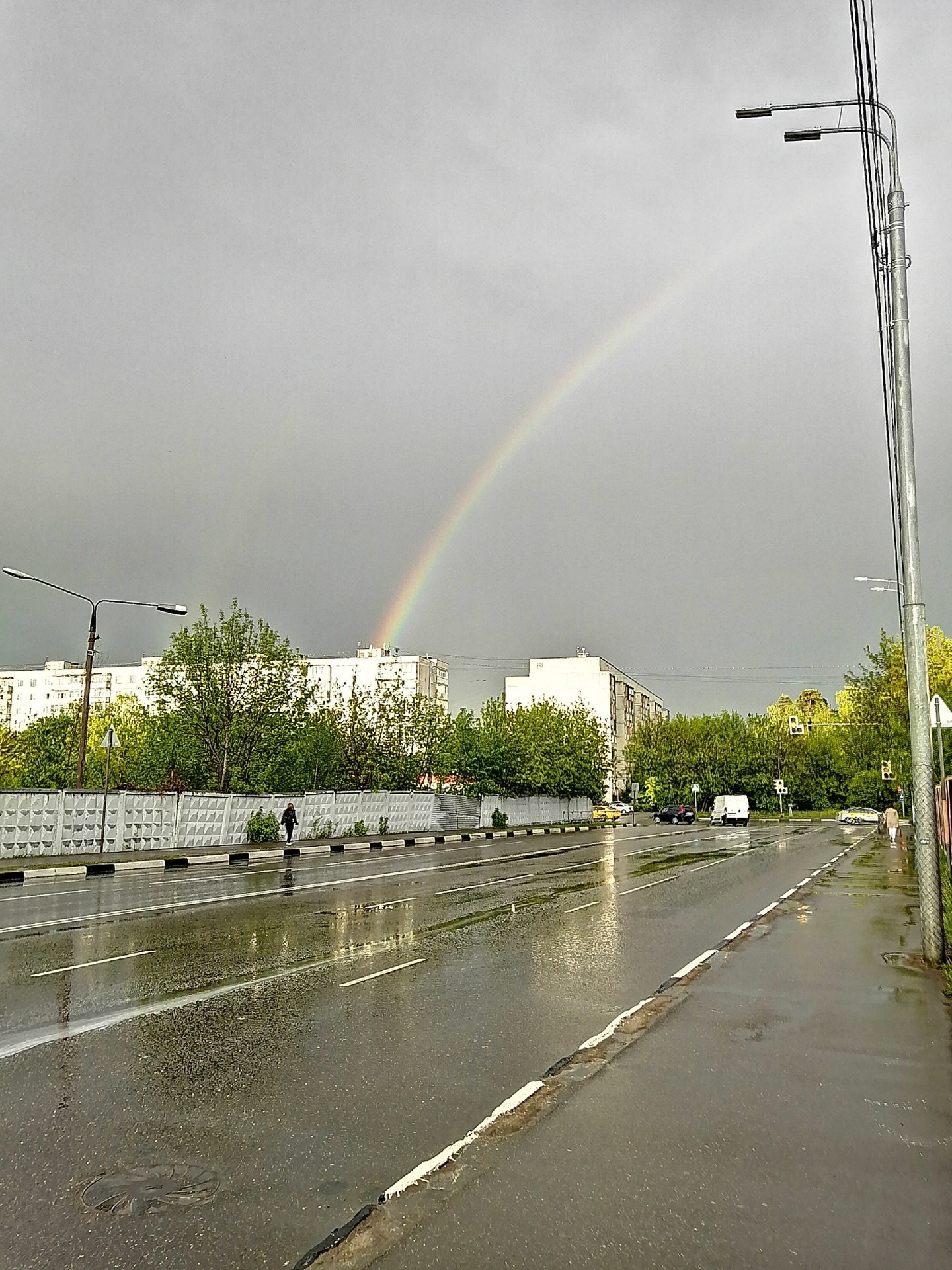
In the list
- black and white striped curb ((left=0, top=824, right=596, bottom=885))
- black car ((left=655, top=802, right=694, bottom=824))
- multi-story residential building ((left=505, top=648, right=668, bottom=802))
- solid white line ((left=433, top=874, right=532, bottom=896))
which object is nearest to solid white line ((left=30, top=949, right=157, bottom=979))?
solid white line ((left=433, top=874, right=532, bottom=896))

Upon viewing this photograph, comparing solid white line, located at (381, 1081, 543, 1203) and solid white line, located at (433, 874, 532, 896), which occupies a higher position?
solid white line, located at (381, 1081, 543, 1203)

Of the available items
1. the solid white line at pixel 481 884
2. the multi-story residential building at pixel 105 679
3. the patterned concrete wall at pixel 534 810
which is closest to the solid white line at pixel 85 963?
the solid white line at pixel 481 884

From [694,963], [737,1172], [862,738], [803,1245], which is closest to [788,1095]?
[737,1172]

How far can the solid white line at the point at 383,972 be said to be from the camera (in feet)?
29.6

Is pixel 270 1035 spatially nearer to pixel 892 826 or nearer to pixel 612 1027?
pixel 612 1027

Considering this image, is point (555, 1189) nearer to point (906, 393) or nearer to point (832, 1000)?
point (832, 1000)

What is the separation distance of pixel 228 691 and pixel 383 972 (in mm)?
32699

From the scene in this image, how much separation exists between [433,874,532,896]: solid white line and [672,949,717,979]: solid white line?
7.05 m

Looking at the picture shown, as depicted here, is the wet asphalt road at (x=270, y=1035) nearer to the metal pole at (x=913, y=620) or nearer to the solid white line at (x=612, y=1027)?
the solid white line at (x=612, y=1027)

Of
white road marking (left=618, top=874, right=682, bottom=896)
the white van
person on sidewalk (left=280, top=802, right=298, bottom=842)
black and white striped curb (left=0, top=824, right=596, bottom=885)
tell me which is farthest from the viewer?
the white van

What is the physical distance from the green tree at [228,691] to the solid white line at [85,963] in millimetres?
30522

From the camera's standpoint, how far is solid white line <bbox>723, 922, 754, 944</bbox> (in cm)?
1258

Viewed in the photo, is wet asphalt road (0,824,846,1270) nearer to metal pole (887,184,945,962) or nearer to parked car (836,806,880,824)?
metal pole (887,184,945,962)

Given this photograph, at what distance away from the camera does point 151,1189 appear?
428 centimetres
